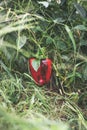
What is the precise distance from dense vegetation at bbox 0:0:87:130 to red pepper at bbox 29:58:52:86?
0.02m

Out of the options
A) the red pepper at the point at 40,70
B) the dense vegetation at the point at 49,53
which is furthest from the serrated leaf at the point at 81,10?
the red pepper at the point at 40,70

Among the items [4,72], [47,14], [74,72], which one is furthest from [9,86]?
[47,14]

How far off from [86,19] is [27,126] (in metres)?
0.84

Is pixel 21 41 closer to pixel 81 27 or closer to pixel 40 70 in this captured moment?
pixel 40 70

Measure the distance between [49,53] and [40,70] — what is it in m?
0.13

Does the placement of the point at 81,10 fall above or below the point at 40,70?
above

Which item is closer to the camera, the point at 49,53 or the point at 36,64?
the point at 36,64

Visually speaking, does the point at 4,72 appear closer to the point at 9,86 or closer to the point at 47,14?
the point at 9,86

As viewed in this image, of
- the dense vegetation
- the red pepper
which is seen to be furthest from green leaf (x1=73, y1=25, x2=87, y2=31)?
the red pepper

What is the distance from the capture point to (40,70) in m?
1.75

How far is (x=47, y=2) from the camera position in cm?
185

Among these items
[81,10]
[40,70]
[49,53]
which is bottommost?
[40,70]

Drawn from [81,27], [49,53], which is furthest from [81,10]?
[49,53]

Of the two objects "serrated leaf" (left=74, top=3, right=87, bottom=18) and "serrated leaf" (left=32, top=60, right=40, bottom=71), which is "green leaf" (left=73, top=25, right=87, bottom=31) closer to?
"serrated leaf" (left=74, top=3, right=87, bottom=18)
